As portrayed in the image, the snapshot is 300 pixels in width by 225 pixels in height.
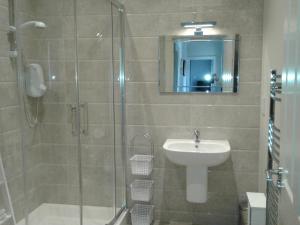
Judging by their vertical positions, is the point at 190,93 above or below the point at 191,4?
below

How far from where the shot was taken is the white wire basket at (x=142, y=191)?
3160 mm

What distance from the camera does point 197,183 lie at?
9.59 ft

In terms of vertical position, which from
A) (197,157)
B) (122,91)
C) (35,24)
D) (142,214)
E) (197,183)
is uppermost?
(35,24)

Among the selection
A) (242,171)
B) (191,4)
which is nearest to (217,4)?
(191,4)

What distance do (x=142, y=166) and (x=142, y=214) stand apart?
1.78ft

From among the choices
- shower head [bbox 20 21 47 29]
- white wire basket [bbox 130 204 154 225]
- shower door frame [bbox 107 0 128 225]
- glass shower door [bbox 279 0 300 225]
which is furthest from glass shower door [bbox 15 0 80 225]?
glass shower door [bbox 279 0 300 225]

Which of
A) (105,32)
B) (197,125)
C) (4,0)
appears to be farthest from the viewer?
(197,125)

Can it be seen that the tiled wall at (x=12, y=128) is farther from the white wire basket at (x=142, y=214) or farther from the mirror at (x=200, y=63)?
the mirror at (x=200, y=63)

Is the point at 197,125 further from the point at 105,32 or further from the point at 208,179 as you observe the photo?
the point at 105,32

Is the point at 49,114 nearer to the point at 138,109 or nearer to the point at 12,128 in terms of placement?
the point at 12,128

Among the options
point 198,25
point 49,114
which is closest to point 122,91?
point 49,114

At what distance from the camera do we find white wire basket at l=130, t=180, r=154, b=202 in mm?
3160

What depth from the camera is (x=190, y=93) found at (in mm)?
3129

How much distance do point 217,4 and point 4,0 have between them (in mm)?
1927
